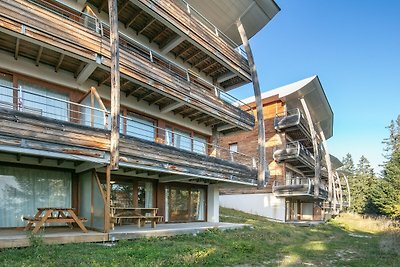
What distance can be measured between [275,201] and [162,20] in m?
19.8

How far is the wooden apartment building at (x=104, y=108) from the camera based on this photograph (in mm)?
10570

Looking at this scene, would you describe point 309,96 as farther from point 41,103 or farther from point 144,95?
point 41,103

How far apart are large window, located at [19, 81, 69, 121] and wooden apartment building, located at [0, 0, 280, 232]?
0.12ft

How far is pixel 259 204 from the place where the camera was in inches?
1165

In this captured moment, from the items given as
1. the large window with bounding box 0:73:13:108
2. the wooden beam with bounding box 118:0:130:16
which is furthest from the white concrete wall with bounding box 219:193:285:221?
the large window with bounding box 0:73:13:108

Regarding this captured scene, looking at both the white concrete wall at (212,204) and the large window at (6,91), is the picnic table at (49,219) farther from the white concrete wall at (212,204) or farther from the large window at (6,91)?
the white concrete wall at (212,204)

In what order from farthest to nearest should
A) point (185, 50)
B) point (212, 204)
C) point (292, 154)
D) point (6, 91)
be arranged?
point (292, 154)
point (212, 204)
point (185, 50)
point (6, 91)

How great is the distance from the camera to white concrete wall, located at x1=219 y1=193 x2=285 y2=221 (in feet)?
94.1

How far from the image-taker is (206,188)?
2044cm

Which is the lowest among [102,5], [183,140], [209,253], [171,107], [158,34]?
[209,253]

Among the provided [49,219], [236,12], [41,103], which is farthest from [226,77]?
[49,219]

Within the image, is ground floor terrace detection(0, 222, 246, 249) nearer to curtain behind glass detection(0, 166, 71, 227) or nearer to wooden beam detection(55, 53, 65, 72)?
curtain behind glass detection(0, 166, 71, 227)

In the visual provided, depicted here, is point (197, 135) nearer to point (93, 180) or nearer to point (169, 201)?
point (169, 201)

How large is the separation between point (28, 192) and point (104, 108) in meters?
4.21
